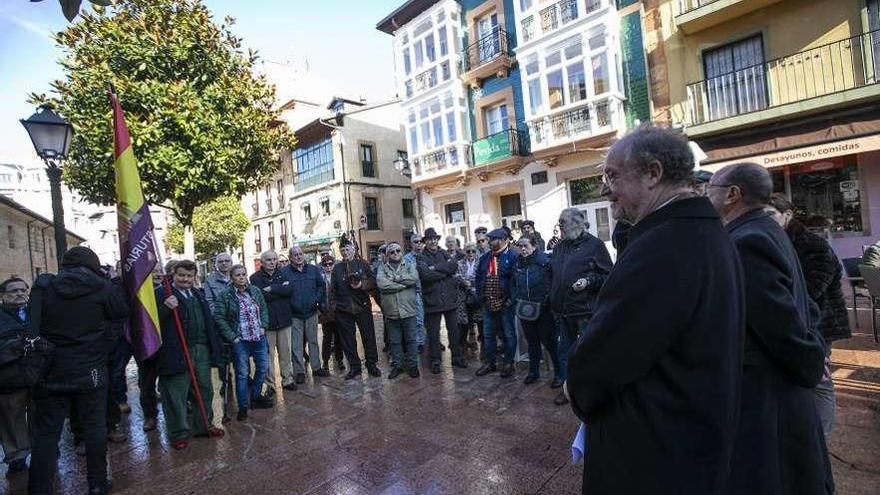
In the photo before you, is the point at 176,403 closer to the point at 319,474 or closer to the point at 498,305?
the point at 319,474

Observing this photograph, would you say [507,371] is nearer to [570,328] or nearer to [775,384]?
[570,328]

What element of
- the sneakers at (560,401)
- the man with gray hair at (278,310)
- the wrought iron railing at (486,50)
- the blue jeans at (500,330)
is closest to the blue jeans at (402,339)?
the blue jeans at (500,330)

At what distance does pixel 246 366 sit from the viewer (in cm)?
523

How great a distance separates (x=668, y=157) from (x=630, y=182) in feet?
0.41

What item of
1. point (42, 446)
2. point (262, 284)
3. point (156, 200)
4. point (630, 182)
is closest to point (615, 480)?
point (630, 182)

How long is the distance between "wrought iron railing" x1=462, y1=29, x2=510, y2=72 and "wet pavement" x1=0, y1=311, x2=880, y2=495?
14.1 meters

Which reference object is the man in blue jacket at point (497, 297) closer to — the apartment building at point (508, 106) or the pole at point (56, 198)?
the pole at point (56, 198)

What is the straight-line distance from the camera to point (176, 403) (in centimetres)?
452

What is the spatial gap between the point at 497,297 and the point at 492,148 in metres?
11.9

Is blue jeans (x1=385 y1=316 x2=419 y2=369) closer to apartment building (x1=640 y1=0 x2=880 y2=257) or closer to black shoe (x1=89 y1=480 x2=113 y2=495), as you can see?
black shoe (x1=89 y1=480 x2=113 y2=495)

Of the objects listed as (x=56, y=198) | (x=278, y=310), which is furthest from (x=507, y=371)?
(x=56, y=198)

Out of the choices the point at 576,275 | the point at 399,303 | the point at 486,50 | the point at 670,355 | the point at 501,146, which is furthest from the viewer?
the point at 486,50

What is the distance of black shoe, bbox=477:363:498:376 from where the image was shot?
586cm

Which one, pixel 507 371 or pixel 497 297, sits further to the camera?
pixel 497 297
